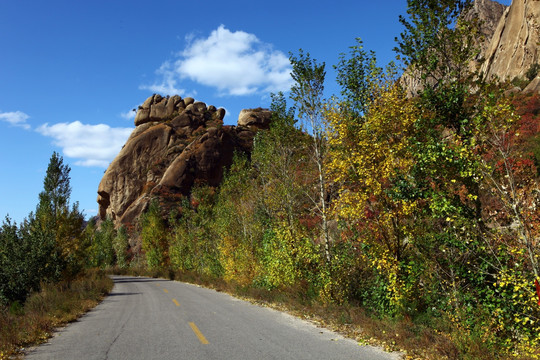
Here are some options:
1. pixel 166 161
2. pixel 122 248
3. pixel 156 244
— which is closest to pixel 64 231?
pixel 156 244

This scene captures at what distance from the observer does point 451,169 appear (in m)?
7.21

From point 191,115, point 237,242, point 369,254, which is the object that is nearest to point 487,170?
point 369,254

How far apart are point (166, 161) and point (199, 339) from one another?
70597 millimetres

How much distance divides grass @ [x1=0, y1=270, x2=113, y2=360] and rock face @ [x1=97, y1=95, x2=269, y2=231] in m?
50.8

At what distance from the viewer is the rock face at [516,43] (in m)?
48.4

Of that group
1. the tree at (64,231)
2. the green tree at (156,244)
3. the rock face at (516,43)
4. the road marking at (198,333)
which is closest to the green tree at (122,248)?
the green tree at (156,244)

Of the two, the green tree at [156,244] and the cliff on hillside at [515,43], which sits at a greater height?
the cliff on hillside at [515,43]

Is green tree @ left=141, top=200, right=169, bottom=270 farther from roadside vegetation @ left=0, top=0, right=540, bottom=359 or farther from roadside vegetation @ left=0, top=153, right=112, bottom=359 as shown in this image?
roadside vegetation @ left=0, top=0, right=540, bottom=359

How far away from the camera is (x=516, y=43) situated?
5116 cm

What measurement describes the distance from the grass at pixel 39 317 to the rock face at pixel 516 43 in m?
54.0

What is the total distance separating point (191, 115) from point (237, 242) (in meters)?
66.3

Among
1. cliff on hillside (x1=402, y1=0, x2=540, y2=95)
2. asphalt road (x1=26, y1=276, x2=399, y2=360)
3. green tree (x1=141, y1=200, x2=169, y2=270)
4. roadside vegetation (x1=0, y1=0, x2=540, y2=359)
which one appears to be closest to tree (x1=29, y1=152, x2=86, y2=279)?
roadside vegetation (x1=0, y1=0, x2=540, y2=359)

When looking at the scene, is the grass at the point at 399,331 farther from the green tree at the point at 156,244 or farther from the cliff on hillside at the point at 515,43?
the cliff on hillside at the point at 515,43

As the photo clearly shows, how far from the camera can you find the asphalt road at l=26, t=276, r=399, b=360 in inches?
264
